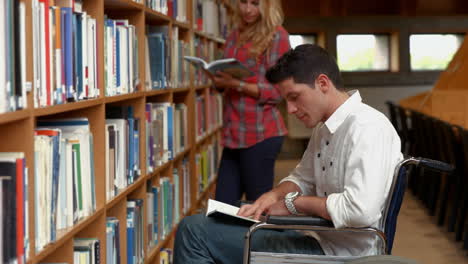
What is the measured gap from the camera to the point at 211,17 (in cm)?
545

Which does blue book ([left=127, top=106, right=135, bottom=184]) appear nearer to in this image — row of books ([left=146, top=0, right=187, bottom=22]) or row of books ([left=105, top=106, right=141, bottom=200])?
row of books ([left=105, top=106, right=141, bottom=200])

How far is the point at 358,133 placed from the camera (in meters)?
2.15

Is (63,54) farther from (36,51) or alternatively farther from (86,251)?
(86,251)

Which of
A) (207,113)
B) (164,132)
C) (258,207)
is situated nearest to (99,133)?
(258,207)

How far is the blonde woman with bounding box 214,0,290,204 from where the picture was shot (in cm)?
356

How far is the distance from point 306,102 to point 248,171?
51.5 inches

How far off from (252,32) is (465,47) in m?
4.73

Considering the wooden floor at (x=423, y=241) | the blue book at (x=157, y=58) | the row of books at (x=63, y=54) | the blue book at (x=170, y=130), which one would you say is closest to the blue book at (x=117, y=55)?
the row of books at (x=63, y=54)

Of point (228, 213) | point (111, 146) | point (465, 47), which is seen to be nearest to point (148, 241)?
point (111, 146)

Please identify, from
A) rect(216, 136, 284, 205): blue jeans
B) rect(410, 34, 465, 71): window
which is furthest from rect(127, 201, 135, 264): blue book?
rect(410, 34, 465, 71): window

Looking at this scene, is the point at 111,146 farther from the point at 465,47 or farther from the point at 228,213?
the point at 465,47

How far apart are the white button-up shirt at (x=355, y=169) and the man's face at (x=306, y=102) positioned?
5 cm

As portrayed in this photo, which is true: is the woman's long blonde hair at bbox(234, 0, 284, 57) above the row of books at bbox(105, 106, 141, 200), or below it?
above

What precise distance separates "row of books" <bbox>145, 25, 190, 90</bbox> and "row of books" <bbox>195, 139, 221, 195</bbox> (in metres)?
0.80
